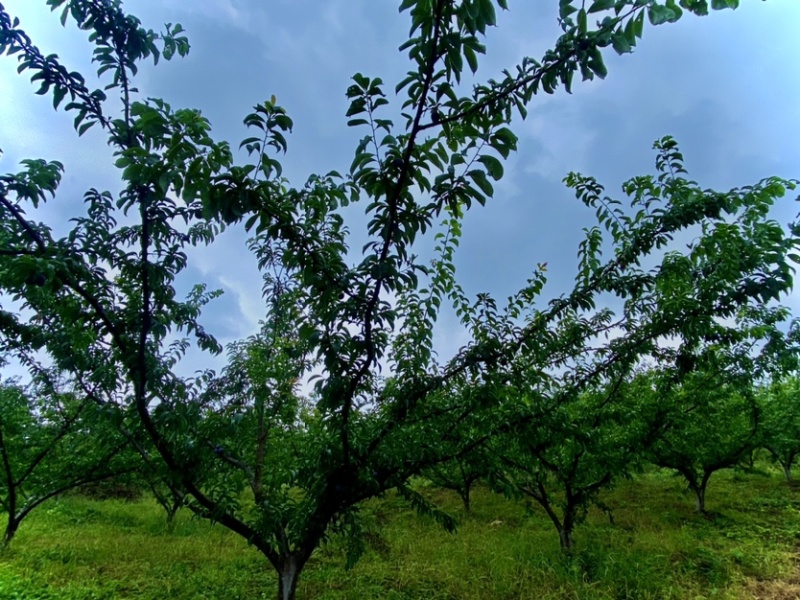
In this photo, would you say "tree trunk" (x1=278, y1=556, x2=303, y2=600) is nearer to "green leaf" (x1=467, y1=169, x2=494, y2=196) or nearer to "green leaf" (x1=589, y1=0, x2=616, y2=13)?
"green leaf" (x1=467, y1=169, x2=494, y2=196)

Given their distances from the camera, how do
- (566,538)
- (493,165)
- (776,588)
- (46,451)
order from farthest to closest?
(566,538) < (46,451) < (776,588) < (493,165)

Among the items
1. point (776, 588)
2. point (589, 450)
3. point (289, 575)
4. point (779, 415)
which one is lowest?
point (776, 588)

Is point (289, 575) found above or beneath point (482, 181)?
beneath

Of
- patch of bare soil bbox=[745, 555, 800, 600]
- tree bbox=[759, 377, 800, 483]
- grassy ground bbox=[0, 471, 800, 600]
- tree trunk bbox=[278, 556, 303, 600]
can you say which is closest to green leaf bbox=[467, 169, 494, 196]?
tree trunk bbox=[278, 556, 303, 600]

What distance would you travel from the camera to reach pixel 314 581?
6289 mm

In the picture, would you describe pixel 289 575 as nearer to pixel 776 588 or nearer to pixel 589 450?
pixel 589 450

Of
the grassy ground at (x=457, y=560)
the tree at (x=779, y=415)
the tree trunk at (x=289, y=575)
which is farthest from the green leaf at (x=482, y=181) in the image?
the tree at (x=779, y=415)

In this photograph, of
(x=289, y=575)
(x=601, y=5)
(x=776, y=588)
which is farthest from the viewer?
(x=776, y=588)

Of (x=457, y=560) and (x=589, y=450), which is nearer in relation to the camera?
(x=589, y=450)

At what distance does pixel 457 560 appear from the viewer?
22.6 feet

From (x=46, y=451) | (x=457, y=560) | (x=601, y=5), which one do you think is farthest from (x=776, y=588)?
(x=46, y=451)

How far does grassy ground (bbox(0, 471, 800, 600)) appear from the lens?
5719mm

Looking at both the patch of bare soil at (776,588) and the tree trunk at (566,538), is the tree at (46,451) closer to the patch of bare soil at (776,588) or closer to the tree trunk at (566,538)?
the tree trunk at (566,538)

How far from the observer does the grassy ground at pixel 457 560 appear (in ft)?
18.8
